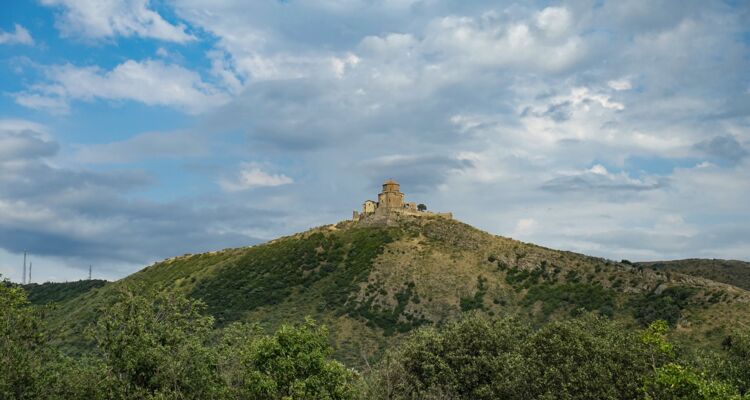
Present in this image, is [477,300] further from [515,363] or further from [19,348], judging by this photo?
[19,348]

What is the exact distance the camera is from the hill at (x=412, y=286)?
9481cm

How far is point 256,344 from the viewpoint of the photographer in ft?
130

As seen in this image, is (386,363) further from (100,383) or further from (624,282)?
(624,282)

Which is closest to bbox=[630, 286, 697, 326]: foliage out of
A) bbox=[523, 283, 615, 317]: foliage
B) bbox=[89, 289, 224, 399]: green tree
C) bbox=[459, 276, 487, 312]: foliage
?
bbox=[523, 283, 615, 317]: foliage

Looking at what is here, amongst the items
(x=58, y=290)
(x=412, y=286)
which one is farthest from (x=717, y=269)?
(x=58, y=290)

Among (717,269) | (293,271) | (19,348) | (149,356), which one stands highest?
(293,271)

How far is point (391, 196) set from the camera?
143875 mm

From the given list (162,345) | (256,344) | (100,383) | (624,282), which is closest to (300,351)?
(256,344)

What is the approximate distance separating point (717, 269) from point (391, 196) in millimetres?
68228

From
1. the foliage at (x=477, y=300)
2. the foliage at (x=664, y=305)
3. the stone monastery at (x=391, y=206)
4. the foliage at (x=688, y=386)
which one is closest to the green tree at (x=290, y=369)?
the foliage at (x=688, y=386)

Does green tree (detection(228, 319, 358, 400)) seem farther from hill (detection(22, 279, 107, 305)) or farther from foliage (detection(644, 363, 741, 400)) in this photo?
hill (detection(22, 279, 107, 305))

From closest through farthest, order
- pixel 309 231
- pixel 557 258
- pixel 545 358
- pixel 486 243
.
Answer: pixel 545 358 < pixel 557 258 < pixel 486 243 < pixel 309 231

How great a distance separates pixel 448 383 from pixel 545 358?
659cm

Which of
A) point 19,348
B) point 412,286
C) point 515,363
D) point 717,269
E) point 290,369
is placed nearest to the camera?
point 19,348
